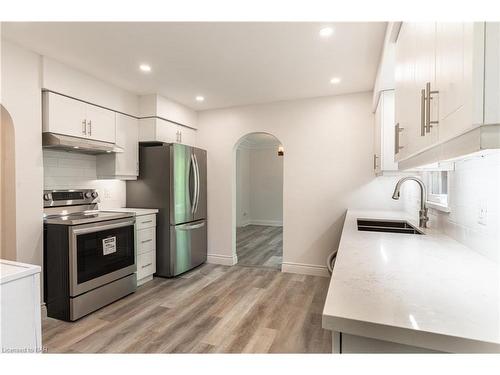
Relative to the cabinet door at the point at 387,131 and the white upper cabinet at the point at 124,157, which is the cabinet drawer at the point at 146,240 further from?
the cabinet door at the point at 387,131

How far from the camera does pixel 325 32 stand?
2105mm

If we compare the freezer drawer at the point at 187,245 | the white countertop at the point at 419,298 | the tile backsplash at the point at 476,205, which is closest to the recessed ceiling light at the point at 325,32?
the tile backsplash at the point at 476,205

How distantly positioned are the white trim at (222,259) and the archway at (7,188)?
2.51m

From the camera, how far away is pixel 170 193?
11.6 feet

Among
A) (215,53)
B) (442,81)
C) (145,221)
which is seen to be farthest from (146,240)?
(442,81)

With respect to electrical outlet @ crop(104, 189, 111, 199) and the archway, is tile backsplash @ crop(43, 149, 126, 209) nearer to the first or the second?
electrical outlet @ crop(104, 189, 111, 199)

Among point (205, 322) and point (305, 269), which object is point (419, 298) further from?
point (305, 269)

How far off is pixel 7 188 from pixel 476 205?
11.2 ft

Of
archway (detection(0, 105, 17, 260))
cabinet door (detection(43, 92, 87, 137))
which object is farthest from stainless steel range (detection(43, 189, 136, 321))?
cabinet door (detection(43, 92, 87, 137))

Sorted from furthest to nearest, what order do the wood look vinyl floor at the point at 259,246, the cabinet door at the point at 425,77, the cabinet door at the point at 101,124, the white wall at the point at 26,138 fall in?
the wood look vinyl floor at the point at 259,246
the cabinet door at the point at 101,124
the white wall at the point at 26,138
the cabinet door at the point at 425,77

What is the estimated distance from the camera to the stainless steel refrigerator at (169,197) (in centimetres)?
354

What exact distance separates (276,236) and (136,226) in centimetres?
388
